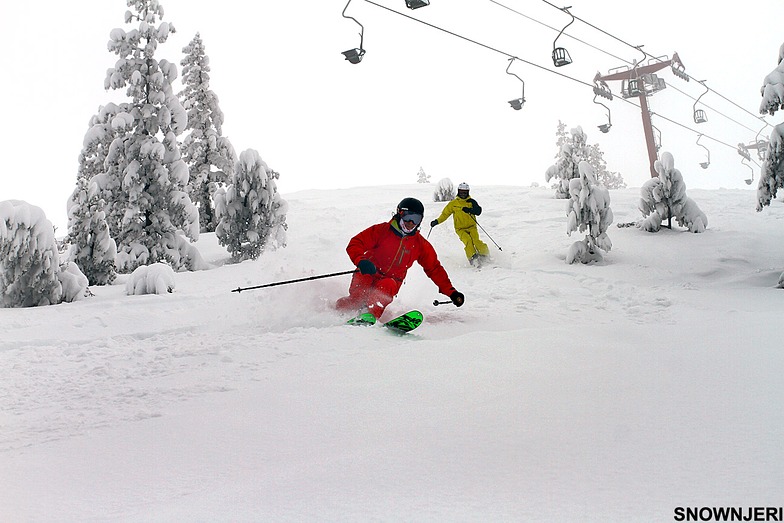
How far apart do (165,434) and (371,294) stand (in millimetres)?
3474

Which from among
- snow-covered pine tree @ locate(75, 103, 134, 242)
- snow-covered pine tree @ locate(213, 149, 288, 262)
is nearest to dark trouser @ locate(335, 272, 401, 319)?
snow-covered pine tree @ locate(213, 149, 288, 262)

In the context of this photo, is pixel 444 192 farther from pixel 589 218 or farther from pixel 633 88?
pixel 589 218

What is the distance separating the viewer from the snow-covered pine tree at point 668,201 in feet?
43.5

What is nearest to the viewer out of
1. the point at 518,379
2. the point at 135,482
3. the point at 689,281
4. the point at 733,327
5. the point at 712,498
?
the point at 712,498

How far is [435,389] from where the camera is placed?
333 cm

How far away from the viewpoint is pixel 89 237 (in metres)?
12.0

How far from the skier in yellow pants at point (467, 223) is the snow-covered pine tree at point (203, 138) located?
1294 centimetres

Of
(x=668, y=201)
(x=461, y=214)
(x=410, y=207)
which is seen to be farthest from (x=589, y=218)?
(x=410, y=207)

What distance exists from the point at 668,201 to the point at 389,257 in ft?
34.7

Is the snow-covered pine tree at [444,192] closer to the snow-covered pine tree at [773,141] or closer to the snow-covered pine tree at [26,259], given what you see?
the snow-covered pine tree at [773,141]

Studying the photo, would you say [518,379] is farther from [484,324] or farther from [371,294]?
[371,294]

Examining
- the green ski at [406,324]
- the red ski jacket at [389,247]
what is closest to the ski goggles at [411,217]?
the red ski jacket at [389,247]

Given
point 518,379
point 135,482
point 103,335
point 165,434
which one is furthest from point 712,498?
point 103,335

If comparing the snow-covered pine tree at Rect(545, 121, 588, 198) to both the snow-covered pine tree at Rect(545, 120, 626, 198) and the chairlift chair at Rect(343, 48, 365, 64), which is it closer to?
the snow-covered pine tree at Rect(545, 120, 626, 198)
